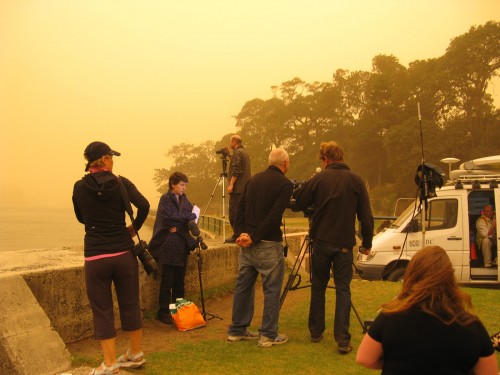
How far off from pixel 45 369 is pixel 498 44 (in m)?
47.4

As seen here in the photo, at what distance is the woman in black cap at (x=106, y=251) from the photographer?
425 centimetres

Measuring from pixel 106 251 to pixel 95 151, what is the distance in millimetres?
834

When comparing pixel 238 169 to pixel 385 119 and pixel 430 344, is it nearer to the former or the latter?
pixel 430 344

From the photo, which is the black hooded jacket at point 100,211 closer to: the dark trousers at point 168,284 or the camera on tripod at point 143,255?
the camera on tripod at point 143,255

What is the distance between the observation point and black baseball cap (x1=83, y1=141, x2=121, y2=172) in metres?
4.34

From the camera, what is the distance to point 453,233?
9914 mm

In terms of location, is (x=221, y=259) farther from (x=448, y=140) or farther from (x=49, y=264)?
(x=448, y=140)

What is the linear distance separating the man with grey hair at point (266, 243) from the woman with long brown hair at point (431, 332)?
8.94 feet

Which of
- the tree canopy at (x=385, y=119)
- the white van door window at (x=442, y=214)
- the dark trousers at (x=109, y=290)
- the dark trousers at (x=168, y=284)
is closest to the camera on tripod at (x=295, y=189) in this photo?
the dark trousers at (x=168, y=284)

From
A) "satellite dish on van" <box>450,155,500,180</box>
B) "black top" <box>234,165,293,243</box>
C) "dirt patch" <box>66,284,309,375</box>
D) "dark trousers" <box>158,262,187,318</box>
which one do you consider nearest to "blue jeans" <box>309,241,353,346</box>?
"black top" <box>234,165,293,243</box>

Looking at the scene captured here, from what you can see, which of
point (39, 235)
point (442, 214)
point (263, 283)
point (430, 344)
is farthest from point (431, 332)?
point (39, 235)

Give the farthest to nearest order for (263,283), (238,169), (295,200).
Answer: (238,169), (295,200), (263,283)

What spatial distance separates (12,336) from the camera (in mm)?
4145

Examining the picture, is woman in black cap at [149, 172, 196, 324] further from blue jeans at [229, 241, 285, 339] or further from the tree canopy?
the tree canopy
